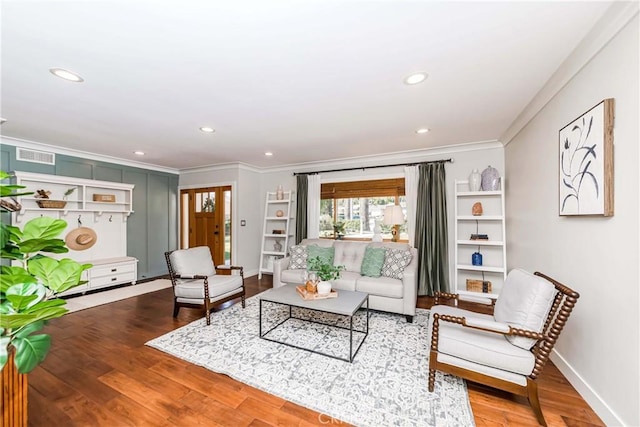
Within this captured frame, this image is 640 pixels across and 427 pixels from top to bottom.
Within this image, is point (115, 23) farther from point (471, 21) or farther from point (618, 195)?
point (618, 195)

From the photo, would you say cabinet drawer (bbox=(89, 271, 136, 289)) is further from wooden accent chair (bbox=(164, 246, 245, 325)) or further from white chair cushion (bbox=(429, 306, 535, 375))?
white chair cushion (bbox=(429, 306, 535, 375))

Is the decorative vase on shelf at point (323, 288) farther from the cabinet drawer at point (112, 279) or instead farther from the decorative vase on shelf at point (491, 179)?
the cabinet drawer at point (112, 279)

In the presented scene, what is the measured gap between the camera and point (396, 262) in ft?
11.5

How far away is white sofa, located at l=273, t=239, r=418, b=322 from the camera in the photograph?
320cm

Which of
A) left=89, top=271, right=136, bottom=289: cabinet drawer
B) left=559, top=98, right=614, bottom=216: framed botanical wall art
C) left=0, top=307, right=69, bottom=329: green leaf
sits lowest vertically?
left=89, top=271, right=136, bottom=289: cabinet drawer

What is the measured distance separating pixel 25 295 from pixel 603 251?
323 centimetres

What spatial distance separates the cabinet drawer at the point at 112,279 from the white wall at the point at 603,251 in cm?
622

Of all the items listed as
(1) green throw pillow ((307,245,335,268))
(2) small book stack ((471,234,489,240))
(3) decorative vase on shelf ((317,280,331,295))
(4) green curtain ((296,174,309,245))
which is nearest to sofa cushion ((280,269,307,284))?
(1) green throw pillow ((307,245,335,268))

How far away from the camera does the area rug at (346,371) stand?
5.72ft

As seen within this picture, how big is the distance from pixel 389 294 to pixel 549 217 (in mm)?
1814

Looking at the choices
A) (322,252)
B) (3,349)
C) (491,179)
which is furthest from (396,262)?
(3,349)

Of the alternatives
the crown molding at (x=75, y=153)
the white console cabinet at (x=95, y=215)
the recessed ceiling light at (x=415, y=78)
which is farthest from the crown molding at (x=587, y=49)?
the crown molding at (x=75, y=153)

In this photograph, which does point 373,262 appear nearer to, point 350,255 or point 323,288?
point 350,255

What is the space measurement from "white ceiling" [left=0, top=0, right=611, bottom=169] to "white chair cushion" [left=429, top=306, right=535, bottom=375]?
2.04m
